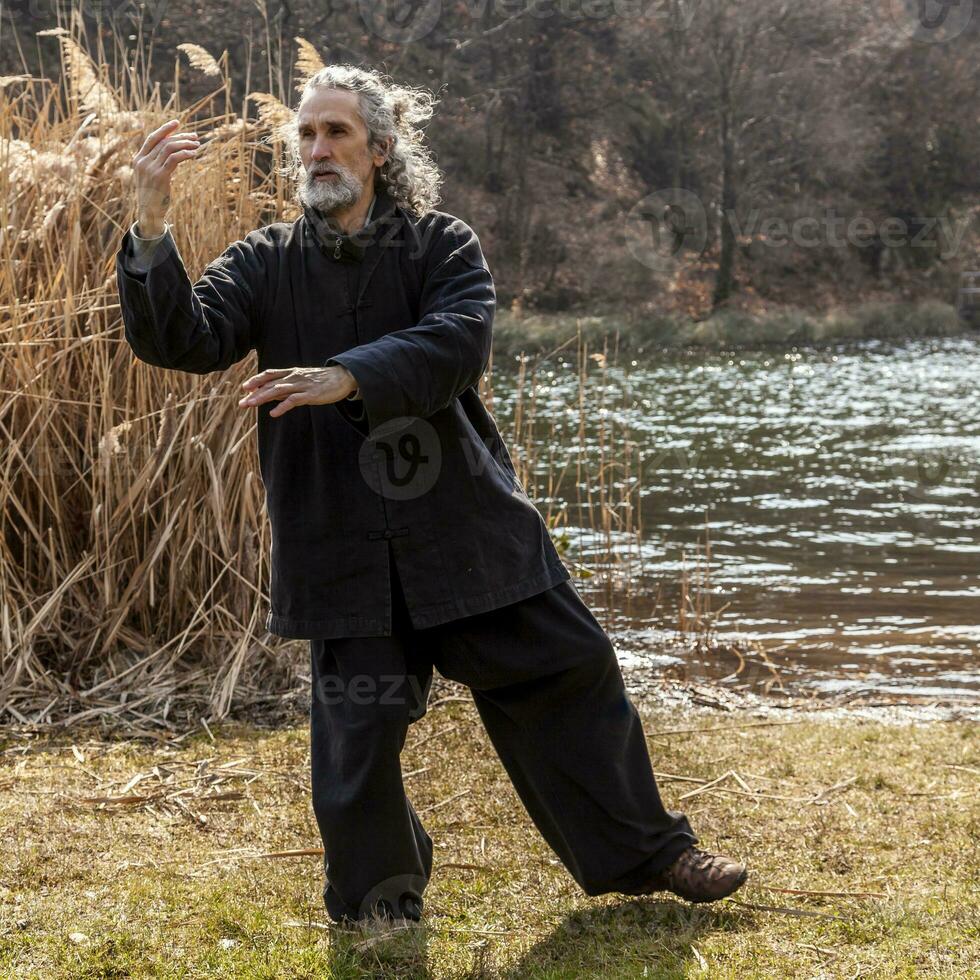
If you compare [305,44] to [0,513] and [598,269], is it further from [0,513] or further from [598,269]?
[598,269]

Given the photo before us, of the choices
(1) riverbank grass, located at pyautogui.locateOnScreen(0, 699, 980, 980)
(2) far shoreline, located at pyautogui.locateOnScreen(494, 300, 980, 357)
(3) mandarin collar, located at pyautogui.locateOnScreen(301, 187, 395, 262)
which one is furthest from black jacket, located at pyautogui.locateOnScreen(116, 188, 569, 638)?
(2) far shoreline, located at pyautogui.locateOnScreen(494, 300, 980, 357)

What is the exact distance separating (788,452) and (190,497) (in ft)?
28.5

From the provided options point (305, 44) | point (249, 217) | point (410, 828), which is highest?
point (305, 44)

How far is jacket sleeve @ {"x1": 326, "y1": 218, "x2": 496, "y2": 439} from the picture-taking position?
7.55ft

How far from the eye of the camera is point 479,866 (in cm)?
307

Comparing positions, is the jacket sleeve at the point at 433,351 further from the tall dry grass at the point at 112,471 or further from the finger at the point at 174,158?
the tall dry grass at the point at 112,471

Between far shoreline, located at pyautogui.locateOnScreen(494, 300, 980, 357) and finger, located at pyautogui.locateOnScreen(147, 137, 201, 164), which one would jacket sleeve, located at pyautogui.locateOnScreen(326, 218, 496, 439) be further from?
far shoreline, located at pyautogui.locateOnScreen(494, 300, 980, 357)

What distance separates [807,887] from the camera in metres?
2.93

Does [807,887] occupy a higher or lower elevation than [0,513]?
lower

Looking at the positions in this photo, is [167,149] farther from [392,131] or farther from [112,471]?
[112,471]

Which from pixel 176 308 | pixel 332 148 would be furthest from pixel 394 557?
pixel 332 148

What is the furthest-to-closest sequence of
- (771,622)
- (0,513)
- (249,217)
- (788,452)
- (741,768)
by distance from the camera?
1. (788,452)
2. (771,622)
3. (249,217)
4. (0,513)
5. (741,768)

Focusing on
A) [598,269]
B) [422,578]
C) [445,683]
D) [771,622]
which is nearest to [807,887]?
[422,578]

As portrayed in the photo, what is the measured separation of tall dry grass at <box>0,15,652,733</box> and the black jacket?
1616mm
